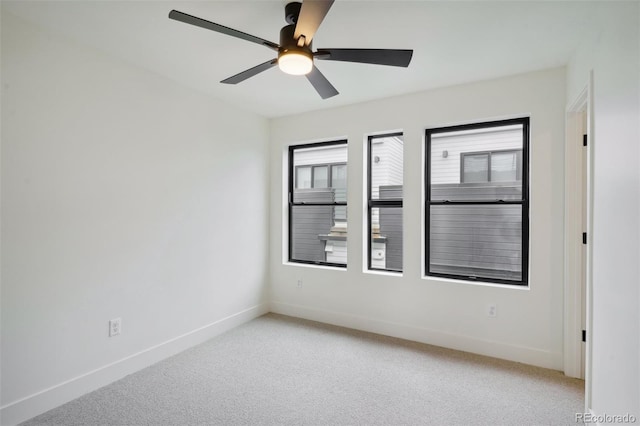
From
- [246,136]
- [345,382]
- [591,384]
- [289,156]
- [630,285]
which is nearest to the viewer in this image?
[630,285]

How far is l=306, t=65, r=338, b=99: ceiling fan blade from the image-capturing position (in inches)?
85.9

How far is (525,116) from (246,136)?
292cm

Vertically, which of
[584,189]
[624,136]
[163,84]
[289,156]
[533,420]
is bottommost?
[533,420]

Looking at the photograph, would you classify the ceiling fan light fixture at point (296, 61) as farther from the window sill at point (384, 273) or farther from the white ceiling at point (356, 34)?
the window sill at point (384, 273)

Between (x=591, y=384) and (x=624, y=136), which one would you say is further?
(x=591, y=384)

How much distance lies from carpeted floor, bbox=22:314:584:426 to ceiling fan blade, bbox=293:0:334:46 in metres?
2.32

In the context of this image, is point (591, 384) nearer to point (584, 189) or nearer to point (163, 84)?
point (584, 189)

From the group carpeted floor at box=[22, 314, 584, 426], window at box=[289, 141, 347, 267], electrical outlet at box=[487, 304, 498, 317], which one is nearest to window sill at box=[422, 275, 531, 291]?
electrical outlet at box=[487, 304, 498, 317]

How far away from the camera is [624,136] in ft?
5.11

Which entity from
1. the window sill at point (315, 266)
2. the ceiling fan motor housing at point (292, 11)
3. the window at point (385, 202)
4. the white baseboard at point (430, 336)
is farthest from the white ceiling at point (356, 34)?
the white baseboard at point (430, 336)

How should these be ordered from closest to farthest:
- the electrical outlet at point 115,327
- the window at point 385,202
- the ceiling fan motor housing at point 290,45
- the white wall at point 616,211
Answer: the white wall at point 616,211, the ceiling fan motor housing at point 290,45, the electrical outlet at point 115,327, the window at point 385,202

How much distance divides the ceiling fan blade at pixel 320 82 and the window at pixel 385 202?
4.56 ft

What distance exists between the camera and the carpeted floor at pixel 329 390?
2.14 m

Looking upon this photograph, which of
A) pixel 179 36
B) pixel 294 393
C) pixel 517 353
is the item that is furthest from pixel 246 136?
pixel 517 353
